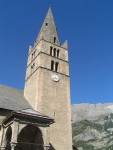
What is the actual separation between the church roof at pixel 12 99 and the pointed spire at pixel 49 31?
33.2ft

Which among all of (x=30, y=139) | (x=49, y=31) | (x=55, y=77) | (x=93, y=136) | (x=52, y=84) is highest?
(x=49, y=31)

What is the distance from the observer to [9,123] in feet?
73.2

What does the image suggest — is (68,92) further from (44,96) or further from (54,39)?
(54,39)

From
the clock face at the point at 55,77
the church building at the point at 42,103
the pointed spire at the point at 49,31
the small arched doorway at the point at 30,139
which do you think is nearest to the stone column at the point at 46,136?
the church building at the point at 42,103

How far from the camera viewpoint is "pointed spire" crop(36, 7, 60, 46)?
36562mm

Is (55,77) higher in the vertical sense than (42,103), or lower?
higher

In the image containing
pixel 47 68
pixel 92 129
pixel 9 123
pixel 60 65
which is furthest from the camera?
pixel 92 129

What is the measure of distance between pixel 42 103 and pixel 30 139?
5.08m

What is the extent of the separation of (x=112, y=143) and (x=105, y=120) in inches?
1984

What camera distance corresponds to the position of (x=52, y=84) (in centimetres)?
3097

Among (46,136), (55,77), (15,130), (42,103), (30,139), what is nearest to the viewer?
(15,130)

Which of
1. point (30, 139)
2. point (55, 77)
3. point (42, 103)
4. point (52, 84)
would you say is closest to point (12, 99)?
point (42, 103)

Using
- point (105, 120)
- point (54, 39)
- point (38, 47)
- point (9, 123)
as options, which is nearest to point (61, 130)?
point (9, 123)

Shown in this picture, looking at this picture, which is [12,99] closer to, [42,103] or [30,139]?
[42,103]
